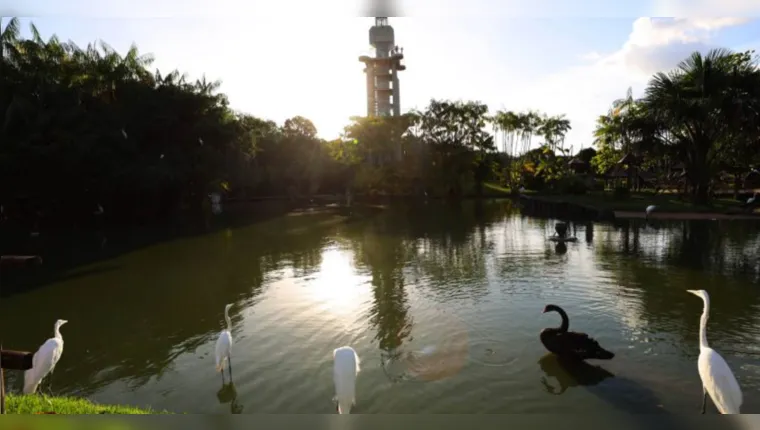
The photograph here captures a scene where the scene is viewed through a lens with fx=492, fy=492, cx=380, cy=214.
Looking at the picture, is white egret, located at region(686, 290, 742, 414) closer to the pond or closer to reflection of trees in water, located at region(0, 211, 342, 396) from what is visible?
the pond

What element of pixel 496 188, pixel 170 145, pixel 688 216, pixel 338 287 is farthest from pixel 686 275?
pixel 496 188

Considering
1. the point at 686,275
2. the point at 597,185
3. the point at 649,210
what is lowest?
the point at 686,275

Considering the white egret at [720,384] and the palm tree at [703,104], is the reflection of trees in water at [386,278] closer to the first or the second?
the white egret at [720,384]

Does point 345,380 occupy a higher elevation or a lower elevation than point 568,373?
higher

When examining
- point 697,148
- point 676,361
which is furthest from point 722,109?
point 676,361

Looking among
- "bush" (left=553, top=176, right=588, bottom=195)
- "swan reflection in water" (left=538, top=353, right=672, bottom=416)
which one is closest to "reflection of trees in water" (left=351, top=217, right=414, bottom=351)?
"swan reflection in water" (left=538, top=353, right=672, bottom=416)

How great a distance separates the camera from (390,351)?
661 cm

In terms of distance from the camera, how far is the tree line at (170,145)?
22141mm

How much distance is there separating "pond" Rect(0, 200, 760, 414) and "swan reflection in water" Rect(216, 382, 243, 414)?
0.09 feet

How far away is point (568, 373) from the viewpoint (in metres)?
5.73

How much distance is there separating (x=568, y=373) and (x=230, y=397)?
12.6ft

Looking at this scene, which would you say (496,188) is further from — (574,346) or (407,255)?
(574,346)

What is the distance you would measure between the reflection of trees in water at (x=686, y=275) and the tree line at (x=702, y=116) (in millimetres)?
5470

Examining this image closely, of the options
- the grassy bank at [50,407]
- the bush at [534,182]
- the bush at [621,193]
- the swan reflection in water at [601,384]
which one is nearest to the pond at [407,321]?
the swan reflection in water at [601,384]
